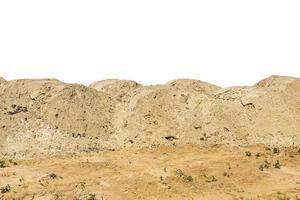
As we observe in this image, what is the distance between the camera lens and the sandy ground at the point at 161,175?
26.3 meters

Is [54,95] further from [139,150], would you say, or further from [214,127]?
[214,127]

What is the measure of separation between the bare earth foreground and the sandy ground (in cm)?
6

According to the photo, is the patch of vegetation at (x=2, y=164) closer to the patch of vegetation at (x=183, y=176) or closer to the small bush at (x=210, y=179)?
the patch of vegetation at (x=183, y=176)

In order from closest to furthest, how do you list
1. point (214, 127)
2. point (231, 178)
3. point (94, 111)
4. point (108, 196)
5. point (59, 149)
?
point (108, 196), point (231, 178), point (59, 149), point (214, 127), point (94, 111)

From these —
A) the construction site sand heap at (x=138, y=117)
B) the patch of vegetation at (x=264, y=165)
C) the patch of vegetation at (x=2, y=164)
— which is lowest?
the patch of vegetation at (x=2, y=164)

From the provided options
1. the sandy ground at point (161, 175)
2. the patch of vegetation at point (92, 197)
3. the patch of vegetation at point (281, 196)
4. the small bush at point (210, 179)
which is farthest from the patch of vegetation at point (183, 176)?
the patch of vegetation at point (92, 197)

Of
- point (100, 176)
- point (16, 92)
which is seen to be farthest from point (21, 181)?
point (16, 92)

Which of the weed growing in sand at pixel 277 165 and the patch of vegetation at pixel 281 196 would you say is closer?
the patch of vegetation at pixel 281 196

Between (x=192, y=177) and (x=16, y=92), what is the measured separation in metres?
18.9

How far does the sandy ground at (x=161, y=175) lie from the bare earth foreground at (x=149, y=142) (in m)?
0.06

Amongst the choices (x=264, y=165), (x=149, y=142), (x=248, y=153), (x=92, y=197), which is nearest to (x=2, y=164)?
(x=92, y=197)

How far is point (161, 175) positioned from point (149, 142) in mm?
7419

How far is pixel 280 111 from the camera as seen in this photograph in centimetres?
3734

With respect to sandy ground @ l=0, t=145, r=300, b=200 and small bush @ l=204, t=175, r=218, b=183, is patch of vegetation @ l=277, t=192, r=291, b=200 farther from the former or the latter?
small bush @ l=204, t=175, r=218, b=183
